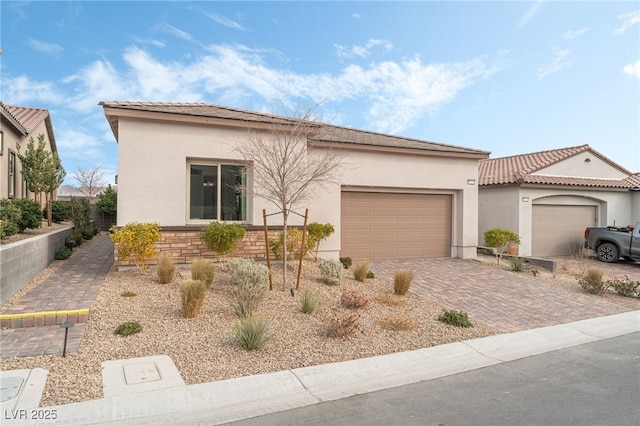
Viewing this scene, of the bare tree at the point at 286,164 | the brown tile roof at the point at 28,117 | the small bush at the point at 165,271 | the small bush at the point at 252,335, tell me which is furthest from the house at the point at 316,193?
the brown tile roof at the point at 28,117

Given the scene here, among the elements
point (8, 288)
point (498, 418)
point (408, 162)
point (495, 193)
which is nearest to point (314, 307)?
point (498, 418)

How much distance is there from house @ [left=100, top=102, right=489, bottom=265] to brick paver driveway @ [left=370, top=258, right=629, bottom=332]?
5.18 ft

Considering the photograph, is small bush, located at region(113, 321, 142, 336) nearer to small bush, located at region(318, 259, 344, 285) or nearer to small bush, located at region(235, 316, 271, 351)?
small bush, located at region(235, 316, 271, 351)

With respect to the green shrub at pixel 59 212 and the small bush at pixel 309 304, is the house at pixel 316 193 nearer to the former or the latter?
the small bush at pixel 309 304

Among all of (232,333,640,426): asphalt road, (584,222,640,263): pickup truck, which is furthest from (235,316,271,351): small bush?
(584,222,640,263): pickup truck

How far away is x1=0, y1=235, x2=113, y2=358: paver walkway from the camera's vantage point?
480cm

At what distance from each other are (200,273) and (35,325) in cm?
272

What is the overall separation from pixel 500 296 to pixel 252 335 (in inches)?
257

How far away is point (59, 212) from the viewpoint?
1661 cm

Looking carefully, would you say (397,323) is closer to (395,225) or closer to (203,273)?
(203,273)

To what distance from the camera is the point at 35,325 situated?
5520 millimetres

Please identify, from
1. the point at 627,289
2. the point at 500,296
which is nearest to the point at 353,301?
the point at 500,296

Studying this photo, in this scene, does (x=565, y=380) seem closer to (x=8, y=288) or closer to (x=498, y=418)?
(x=498, y=418)

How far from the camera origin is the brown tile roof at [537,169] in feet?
50.9
